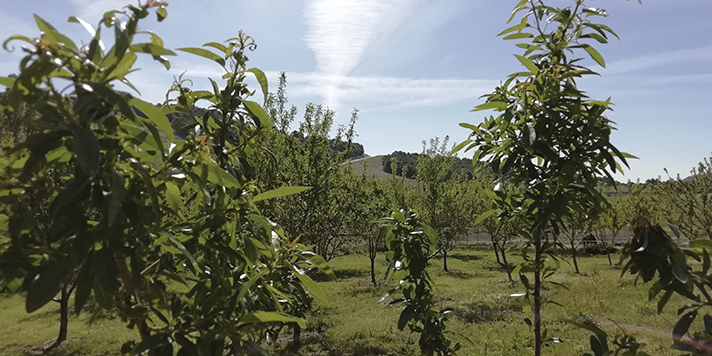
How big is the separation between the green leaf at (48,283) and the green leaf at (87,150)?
24 centimetres

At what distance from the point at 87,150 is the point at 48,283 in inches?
12.7

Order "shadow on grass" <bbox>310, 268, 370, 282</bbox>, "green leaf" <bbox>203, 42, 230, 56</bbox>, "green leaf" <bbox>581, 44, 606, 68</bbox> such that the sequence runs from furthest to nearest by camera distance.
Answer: "shadow on grass" <bbox>310, 268, 370, 282</bbox>, "green leaf" <bbox>581, 44, 606, 68</bbox>, "green leaf" <bbox>203, 42, 230, 56</bbox>

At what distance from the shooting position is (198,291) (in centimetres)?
128

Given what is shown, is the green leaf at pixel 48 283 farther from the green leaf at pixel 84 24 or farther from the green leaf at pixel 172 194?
the green leaf at pixel 84 24

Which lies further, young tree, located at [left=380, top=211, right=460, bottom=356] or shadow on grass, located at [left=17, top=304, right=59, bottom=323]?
shadow on grass, located at [left=17, top=304, right=59, bottom=323]

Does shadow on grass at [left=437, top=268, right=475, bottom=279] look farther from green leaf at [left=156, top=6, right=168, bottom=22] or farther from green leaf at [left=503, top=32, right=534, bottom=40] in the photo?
green leaf at [left=156, top=6, right=168, bottom=22]

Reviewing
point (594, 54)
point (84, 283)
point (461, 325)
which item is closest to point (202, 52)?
point (84, 283)

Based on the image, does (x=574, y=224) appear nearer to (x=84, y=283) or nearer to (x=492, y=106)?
(x=492, y=106)

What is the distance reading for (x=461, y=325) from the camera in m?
10.1

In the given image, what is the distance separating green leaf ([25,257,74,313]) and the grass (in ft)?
19.2

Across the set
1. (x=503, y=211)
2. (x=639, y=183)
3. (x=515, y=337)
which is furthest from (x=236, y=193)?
(x=639, y=183)

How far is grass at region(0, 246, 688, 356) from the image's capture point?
8.12 meters

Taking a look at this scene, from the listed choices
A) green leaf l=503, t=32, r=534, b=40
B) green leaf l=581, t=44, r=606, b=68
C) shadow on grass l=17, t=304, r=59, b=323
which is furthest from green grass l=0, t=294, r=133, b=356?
green leaf l=581, t=44, r=606, b=68

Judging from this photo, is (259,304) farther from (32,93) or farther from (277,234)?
(32,93)
